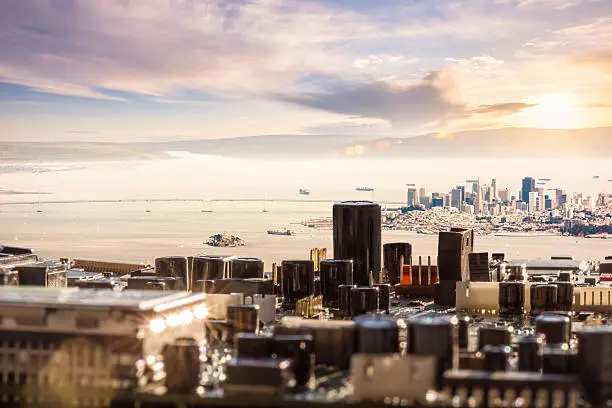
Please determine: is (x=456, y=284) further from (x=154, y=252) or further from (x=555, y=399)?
(x=154, y=252)

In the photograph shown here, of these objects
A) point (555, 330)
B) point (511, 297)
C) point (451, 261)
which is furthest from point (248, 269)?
→ point (555, 330)

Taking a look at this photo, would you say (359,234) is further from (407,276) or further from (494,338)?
(494,338)

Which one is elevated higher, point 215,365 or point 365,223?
point 365,223

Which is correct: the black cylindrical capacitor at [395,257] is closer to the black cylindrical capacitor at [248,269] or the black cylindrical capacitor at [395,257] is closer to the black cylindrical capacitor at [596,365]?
the black cylindrical capacitor at [248,269]

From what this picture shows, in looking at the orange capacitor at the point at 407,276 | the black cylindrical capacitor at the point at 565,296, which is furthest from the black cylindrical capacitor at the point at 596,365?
the orange capacitor at the point at 407,276

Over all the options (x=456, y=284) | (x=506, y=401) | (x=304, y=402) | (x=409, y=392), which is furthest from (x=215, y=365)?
(x=456, y=284)

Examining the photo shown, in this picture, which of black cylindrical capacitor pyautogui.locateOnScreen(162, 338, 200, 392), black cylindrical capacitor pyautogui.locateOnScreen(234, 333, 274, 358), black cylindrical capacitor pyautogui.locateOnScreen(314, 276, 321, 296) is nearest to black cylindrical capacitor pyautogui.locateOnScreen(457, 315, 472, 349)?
black cylindrical capacitor pyautogui.locateOnScreen(234, 333, 274, 358)
